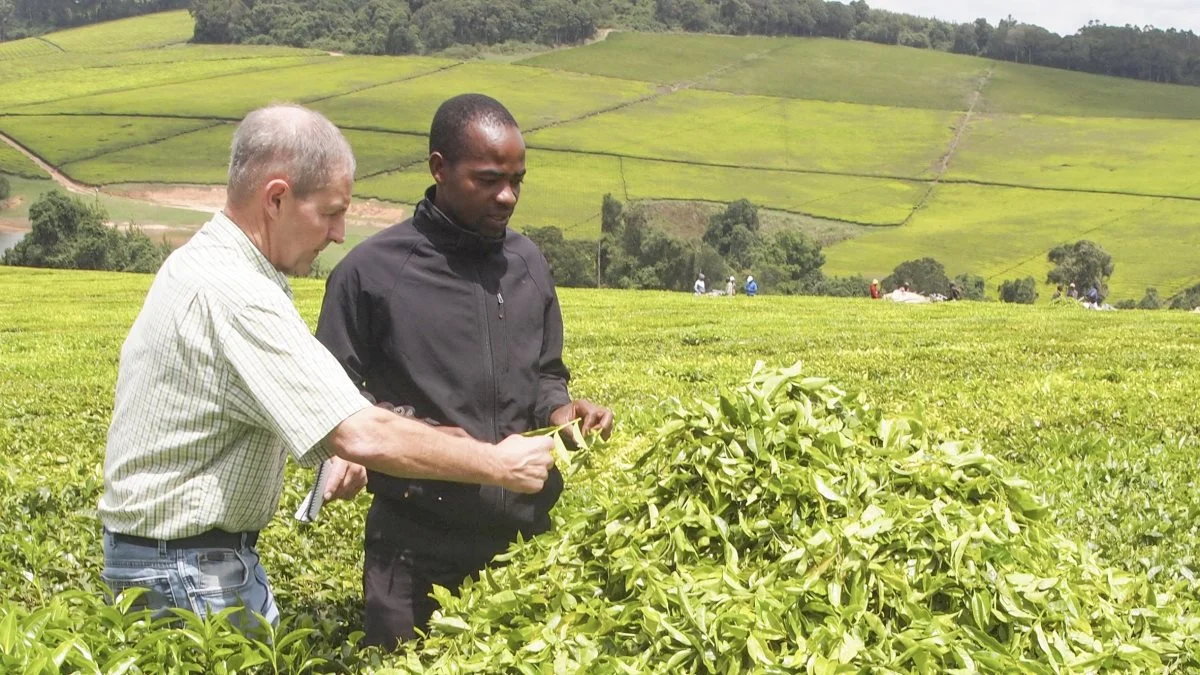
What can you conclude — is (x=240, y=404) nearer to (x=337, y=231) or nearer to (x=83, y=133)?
(x=337, y=231)

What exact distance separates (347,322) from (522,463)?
3.80 feet

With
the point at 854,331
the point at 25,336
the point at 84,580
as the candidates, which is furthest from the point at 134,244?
the point at 84,580

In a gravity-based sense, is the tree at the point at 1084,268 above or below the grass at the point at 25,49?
below

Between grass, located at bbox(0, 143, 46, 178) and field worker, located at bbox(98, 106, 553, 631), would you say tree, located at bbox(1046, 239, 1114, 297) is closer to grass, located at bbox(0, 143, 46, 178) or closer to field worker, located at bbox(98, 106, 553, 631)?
grass, located at bbox(0, 143, 46, 178)

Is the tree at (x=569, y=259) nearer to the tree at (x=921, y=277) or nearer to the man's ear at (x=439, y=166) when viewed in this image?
the tree at (x=921, y=277)

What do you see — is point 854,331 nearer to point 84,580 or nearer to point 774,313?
point 774,313

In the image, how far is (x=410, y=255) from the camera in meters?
4.97

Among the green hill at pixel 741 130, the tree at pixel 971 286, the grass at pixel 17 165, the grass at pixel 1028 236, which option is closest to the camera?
the tree at pixel 971 286

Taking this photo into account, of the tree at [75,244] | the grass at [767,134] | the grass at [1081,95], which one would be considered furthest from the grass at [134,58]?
the grass at [1081,95]

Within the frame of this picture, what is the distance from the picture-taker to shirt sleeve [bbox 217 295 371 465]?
3.73 metres

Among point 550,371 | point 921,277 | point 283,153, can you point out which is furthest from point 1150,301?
point 283,153

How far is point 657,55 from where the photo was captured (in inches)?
6801

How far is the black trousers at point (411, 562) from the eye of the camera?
5.02 m

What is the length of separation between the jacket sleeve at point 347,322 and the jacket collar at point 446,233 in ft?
1.19
